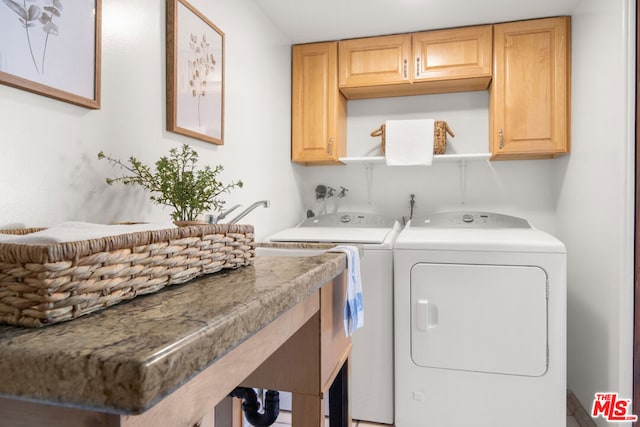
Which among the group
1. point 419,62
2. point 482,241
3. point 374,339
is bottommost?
point 374,339

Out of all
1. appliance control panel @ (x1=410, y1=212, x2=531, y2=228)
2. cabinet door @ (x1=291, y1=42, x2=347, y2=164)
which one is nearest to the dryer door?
appliance control panel @ (x1=410, y1=212, x2=531, y2=228)

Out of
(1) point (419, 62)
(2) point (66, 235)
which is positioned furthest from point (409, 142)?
(2) point (66, 235)

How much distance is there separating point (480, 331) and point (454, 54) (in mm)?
1725

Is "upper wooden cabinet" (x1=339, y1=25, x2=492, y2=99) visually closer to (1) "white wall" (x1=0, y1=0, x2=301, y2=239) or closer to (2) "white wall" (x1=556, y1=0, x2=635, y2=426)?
(2) "white wall" (x1=556, y1=0, x2=635, y2=426)

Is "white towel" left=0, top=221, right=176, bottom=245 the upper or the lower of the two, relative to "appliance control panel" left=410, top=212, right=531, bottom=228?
upper

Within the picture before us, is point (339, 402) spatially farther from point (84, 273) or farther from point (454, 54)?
point (454, 54)

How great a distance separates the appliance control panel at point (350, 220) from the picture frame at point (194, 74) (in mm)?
1164

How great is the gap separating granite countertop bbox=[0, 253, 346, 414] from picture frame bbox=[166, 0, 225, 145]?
107 cm

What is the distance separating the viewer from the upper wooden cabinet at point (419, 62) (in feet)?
8.40

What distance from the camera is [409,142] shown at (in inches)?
105

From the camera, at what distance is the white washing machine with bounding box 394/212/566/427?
1977 millimetres

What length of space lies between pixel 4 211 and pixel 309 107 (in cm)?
215

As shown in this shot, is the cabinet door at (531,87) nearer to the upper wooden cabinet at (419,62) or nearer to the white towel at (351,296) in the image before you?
the upper wooden cabinet at (419,62)

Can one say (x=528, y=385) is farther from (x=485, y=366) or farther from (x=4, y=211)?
(x=4, y=211)
